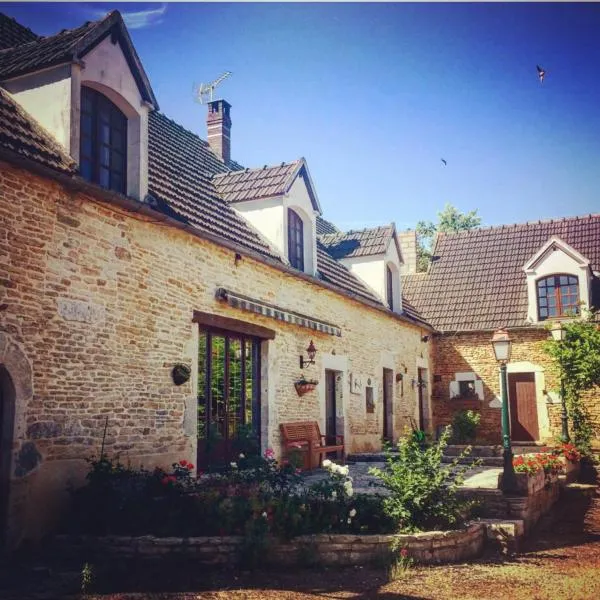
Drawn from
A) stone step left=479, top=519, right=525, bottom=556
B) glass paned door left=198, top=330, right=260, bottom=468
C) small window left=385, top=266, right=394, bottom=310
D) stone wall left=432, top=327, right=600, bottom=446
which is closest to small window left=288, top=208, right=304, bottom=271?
glass paned door left=198, top=330, right=260, bottom=468

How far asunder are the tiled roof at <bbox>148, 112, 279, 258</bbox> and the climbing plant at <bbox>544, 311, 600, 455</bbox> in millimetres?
9314

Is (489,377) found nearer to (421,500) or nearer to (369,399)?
(369,399)

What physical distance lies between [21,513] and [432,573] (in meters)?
4.13

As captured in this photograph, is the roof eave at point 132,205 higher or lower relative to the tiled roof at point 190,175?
lower

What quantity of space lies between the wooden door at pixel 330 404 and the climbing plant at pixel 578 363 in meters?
6.41

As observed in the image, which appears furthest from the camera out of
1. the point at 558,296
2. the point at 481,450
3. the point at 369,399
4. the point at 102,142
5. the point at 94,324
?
the point at 558,296

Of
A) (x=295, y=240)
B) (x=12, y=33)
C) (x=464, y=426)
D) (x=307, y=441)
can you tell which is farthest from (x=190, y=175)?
(x=464, y=426)

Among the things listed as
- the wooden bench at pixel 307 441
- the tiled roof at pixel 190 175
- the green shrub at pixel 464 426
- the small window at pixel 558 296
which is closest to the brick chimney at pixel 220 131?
the tiled roof at pixel 190 175

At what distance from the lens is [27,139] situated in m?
6.62

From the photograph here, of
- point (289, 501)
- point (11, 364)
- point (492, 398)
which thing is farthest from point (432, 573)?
point (492, 398)

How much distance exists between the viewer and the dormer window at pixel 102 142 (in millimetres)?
7539

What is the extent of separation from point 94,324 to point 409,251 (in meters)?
16.3

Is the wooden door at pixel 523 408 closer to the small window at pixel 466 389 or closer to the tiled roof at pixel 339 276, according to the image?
the small window at pixel 466 389

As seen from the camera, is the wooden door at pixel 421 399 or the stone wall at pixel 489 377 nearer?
the stone wall at pixel 489 377
